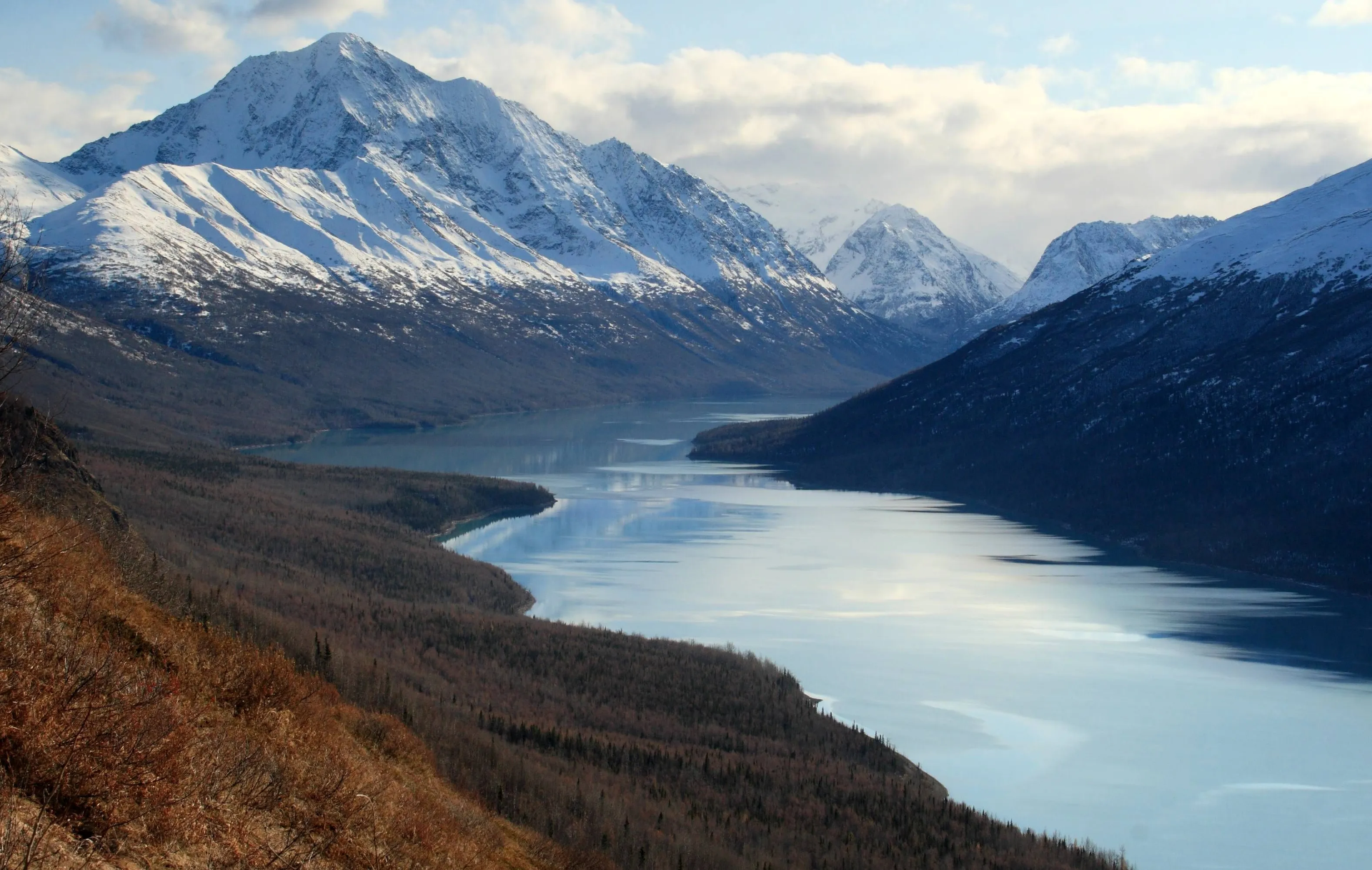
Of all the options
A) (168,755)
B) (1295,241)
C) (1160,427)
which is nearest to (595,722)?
(168,755)

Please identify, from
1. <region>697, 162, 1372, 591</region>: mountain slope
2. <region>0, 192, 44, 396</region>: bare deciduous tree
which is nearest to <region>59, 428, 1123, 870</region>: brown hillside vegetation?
<region>0, 192, 44, 396</region>: bare deciduous tree

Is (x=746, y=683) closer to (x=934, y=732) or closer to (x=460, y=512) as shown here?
(x=934, y=732)

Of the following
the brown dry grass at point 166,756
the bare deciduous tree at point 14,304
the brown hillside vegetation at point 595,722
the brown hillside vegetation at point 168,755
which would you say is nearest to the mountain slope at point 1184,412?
the brown hillside vegetation at point 595,722

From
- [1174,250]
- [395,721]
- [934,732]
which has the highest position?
[1174,250]

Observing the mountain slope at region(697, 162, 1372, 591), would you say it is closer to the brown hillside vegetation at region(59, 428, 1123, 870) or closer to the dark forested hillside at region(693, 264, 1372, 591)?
the dark forested hillside at region(693, 264, 1372, 591)

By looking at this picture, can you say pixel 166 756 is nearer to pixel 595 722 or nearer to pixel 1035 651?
pixel 595 722

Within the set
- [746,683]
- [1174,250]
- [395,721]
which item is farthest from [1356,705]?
[1174,250]

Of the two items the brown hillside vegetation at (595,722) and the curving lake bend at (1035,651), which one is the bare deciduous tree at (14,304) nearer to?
the brown hillside vegetation at (595,722)

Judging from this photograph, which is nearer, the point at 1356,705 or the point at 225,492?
the point at 1356,705
